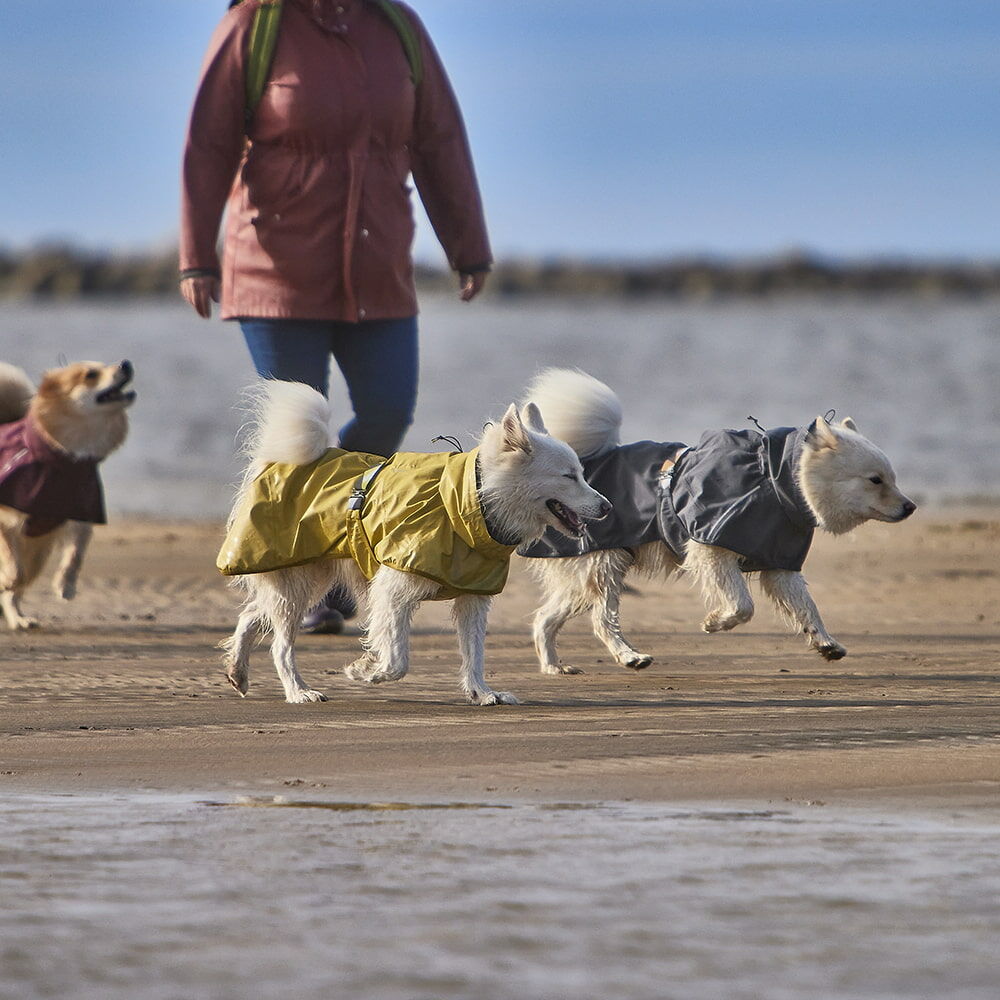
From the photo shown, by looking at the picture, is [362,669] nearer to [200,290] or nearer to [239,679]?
[239,679]

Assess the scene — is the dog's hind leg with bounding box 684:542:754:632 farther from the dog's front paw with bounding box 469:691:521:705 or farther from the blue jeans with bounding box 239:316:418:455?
the blue jeans with bounding box 239:316:418:455

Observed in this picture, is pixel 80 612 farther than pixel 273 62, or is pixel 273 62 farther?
pixel 80 612

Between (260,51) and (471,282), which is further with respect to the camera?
(471,282)

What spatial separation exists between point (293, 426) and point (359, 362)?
106 centimetres

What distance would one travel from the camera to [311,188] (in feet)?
21.3

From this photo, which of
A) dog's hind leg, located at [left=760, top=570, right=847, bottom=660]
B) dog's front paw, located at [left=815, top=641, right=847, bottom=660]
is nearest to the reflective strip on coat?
dog's hind leg, located at [left=760, top=570, right=847, bottom=660]

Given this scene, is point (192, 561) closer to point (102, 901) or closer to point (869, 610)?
point (869, 610)

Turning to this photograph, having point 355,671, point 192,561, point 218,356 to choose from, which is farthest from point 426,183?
point 218,356

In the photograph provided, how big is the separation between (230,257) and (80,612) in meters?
2.70

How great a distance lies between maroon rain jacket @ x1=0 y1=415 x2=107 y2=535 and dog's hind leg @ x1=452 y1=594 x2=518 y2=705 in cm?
294

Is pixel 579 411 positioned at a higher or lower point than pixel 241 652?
higher

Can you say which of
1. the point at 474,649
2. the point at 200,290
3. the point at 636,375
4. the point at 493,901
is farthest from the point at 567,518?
the point at 636,375

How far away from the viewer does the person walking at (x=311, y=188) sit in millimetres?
6480

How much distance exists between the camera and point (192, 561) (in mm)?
10742
